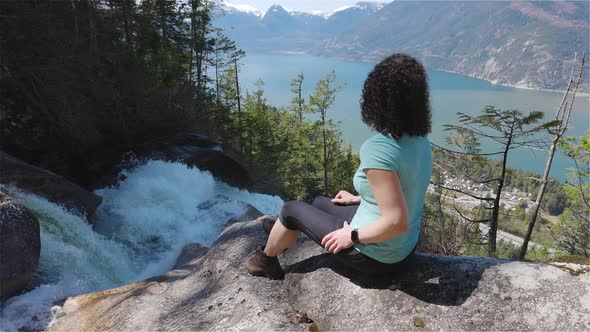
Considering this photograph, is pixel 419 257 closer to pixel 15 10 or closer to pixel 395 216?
pixel 395 216

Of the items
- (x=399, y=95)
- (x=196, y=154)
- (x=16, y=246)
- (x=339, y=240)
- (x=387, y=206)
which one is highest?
(x=399, y=95)

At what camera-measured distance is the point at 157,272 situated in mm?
6625

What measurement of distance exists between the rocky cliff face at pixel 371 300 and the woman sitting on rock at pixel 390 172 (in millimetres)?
227

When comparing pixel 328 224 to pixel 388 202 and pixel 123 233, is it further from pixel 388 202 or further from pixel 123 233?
pixel 123 233

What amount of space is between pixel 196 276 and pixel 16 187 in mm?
5057

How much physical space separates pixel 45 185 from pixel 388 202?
7600 millimetres

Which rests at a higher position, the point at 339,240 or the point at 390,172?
the point at 390,172

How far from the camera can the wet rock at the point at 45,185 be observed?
22.1 ft

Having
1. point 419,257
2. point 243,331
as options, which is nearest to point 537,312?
point 419,257

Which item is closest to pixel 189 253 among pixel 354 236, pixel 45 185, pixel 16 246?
pixel 16 246

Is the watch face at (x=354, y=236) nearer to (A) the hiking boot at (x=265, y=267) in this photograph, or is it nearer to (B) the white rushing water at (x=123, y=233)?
(A) the hiking boot at (x=265, y=267)

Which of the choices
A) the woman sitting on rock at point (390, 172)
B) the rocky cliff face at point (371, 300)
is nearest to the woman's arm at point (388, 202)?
the woman sitting on rock at point (390, 172)

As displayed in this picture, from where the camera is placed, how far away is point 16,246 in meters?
4.63

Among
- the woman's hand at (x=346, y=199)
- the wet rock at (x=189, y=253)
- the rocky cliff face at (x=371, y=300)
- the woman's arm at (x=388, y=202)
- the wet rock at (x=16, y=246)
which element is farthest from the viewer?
the wet rock at (x=189, y=253)
